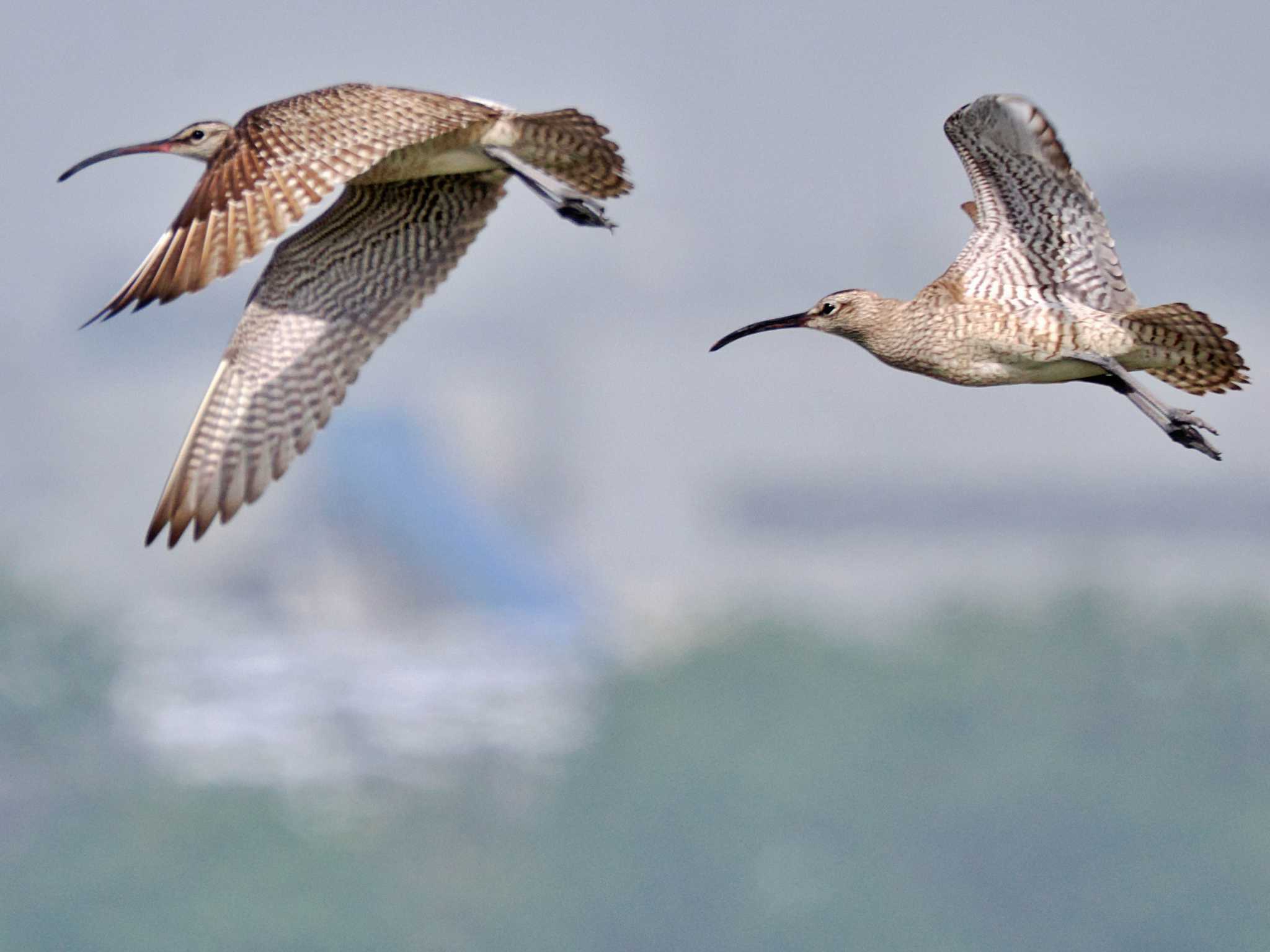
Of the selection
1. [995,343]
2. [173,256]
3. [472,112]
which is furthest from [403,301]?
→ [995,343]

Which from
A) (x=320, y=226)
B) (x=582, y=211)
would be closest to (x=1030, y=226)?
(x=582, y=211)

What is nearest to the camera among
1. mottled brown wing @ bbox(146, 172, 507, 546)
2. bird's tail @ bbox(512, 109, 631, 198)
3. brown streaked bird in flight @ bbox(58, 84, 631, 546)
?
brown streaked bird in flight @ bbox(58, 84, 631, 546)

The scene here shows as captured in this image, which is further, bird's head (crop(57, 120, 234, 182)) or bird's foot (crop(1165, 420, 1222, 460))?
bird's head (crop(57, 120, 234, 182))

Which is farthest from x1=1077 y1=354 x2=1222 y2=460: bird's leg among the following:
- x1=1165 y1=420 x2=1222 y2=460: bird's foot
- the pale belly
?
the pale belly

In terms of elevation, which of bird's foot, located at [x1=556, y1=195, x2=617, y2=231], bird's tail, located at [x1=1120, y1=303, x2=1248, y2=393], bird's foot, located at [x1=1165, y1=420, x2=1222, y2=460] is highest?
bird's foot, located at [x1=556, y1=195, x2=617, y2=231]

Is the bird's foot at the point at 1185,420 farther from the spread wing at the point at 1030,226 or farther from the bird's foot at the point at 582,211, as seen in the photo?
the bird's foot at the point at 582,211

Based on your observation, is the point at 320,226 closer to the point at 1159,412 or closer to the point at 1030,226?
the point at 1030,226

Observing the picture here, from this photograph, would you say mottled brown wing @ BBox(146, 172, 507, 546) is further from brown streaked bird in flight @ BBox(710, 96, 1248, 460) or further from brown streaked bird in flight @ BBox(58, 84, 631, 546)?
brown streaked bird in flight @ BBox(710, 96, 1248, 460)
